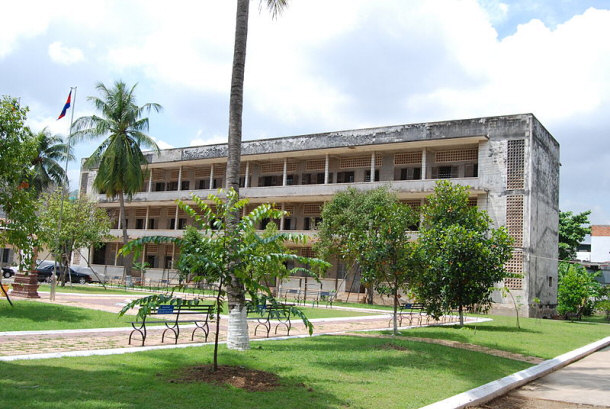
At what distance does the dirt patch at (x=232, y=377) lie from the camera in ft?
23.3

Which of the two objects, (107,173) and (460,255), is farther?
Result: (107,173)

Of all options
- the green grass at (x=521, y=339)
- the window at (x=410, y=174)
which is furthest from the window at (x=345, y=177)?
the green grass at (x=521, y=339)

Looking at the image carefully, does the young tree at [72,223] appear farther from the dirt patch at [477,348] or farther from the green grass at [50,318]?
the dirt patch at [477,348]

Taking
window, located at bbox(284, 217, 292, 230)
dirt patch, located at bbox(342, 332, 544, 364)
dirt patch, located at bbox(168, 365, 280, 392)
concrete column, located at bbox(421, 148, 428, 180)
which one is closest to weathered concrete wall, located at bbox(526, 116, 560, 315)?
concrete column, located at bbox(421, 148, 428, 180)

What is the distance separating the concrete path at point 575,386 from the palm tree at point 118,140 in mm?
28736

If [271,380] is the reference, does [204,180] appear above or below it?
above

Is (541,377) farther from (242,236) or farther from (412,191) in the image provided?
(412,191)

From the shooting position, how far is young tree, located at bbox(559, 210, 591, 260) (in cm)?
4731

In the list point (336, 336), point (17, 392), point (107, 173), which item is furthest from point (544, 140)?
point (17, 392)

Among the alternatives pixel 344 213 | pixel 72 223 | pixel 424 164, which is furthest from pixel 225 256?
pixel 424 164

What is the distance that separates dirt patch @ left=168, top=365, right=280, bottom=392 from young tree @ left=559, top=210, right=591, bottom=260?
149 ft

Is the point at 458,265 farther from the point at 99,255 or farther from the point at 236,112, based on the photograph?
the point at 99,255

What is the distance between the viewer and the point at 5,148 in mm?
12125

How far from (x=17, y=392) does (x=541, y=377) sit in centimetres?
885
